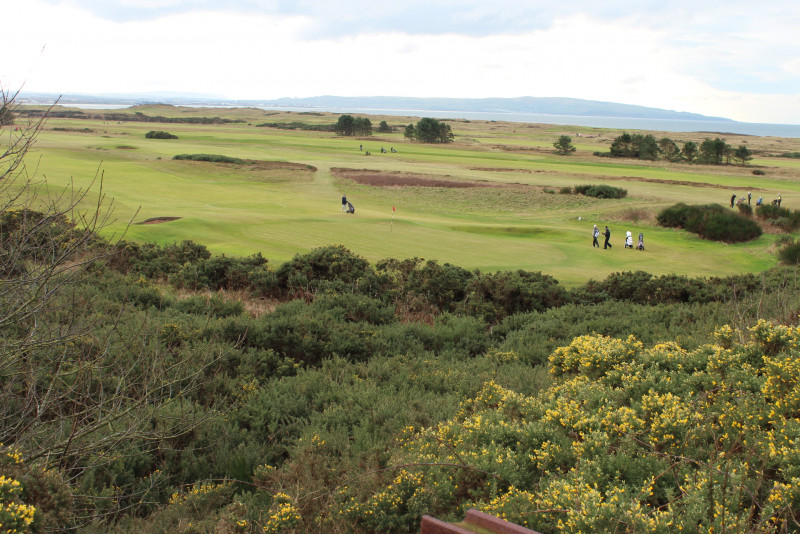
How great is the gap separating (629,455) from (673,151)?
9663cm

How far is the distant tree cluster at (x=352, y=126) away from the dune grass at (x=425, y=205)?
38.1 m

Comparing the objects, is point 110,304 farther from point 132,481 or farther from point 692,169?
point 692,169

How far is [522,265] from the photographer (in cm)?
2192

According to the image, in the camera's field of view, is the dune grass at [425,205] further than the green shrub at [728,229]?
No

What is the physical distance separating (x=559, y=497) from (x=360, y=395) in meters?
4.15

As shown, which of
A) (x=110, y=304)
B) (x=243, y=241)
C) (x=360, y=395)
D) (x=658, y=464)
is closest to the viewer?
(x=658, y=464)

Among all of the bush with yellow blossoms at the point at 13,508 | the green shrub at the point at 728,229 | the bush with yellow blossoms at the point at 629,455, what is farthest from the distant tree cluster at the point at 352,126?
the bush with yellow blossoms at the point at 13,508

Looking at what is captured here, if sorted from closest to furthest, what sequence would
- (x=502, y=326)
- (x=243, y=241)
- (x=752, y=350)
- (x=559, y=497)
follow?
(x=559, y=497)
(x=752, y=350)
(x=502, y=326)
(x=243, y=241)

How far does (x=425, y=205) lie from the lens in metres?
39.6

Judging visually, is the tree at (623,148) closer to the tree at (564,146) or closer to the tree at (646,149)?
the tree at (646,149)

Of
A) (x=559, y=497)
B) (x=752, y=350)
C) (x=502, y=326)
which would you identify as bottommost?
(x=502, y=326)

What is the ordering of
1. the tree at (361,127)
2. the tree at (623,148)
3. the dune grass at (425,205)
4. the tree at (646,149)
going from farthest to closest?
the tree at (361,127), the tree at (623,148), the tree at (646,149), the dune grass at (425,205)

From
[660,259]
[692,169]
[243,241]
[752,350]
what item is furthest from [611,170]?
[752,350]

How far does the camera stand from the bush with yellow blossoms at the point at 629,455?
158 inches
